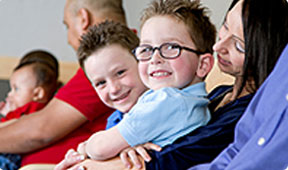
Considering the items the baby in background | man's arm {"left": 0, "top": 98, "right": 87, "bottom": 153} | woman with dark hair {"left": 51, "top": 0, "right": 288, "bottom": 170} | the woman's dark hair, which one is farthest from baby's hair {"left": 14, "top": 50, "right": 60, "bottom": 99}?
the woman's dark hair

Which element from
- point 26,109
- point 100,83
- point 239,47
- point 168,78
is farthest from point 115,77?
point 26,109

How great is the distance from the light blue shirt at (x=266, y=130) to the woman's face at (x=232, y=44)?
9 cm

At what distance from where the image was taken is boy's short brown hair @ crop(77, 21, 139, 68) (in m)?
0.80

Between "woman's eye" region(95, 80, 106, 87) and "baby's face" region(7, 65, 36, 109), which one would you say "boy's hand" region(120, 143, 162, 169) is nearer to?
"woman's eye" region(95, 80, 106, 87)

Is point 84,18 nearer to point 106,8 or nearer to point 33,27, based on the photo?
point 106,8

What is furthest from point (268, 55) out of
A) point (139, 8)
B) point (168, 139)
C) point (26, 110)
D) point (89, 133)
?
point (26, 110)

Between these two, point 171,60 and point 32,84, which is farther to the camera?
point 32,84

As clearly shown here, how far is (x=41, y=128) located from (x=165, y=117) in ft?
1.65

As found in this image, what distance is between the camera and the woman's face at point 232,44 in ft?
1.96

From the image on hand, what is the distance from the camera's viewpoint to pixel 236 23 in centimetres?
60

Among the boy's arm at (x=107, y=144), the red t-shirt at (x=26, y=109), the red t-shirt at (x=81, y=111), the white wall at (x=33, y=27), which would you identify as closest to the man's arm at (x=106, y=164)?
the boy's arm at (x=107, y=144)

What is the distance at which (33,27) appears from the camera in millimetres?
1306

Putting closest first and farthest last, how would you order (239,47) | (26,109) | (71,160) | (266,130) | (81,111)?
1. (266,130)
2. (239,47)
3. (71,160)
4. (81,111)
5. (26,109)

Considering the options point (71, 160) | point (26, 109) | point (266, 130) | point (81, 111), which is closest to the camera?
point (266, 130)
